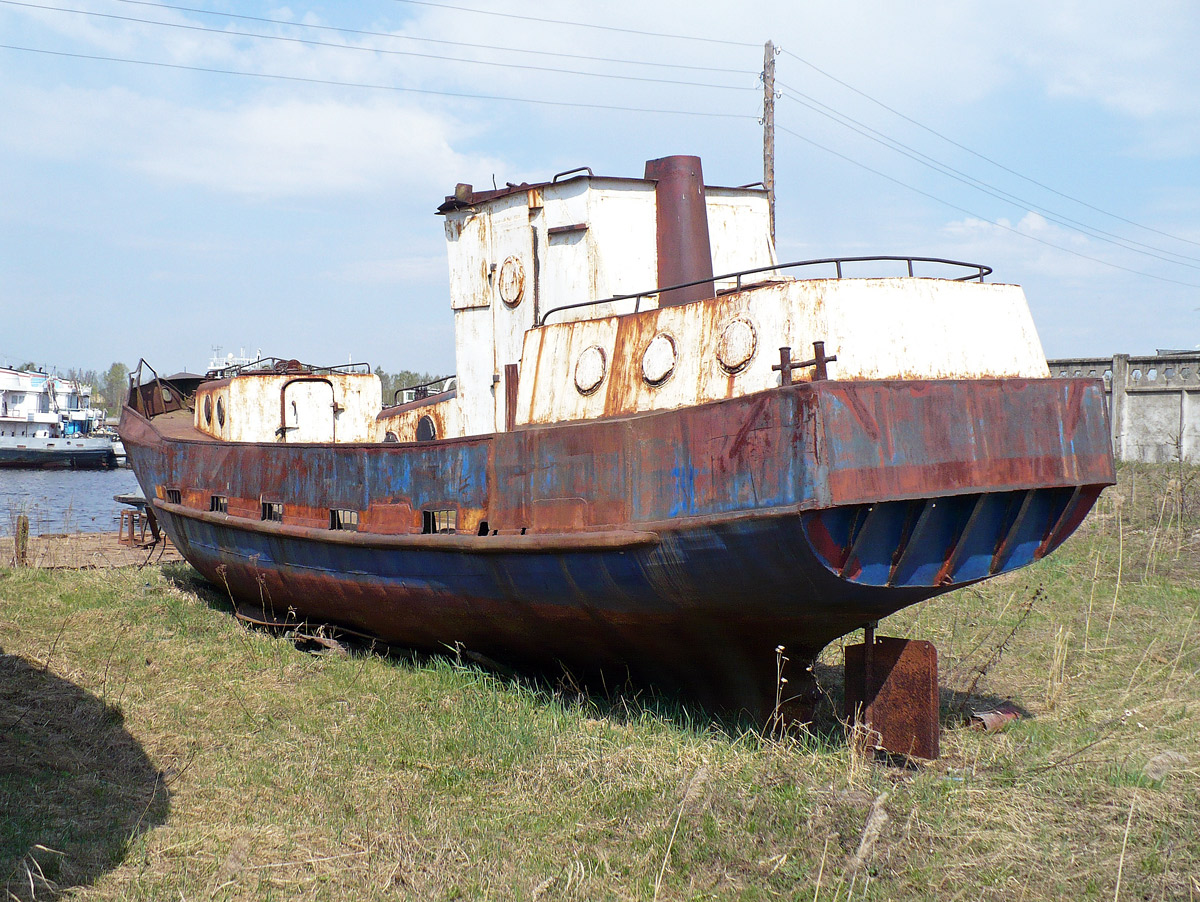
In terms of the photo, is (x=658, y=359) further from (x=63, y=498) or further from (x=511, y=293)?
(x=63, y=498)

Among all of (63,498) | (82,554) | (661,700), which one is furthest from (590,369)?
(63,498)

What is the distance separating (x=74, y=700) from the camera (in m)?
6.83

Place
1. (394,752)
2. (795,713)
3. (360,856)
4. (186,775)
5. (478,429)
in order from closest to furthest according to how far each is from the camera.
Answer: (360,856), (186,775), (394,752), (795,713), (478,429)

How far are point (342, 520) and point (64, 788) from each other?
382cm

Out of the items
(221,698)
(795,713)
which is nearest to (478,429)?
(221,698)

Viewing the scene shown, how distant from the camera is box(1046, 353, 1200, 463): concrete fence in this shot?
50.9ft

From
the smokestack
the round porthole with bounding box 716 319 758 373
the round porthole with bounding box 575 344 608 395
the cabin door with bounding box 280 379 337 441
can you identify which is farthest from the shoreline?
the round porthole with bounding box 716 319 758 373

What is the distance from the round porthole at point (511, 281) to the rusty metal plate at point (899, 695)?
3.74 m

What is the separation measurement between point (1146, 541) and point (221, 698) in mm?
10910

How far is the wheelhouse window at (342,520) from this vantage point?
8797 millimetres

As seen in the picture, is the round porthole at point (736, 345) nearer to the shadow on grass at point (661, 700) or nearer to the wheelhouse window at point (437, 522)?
the shadow on grass at point (661, 700)

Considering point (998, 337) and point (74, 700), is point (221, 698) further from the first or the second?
point (998, 337)

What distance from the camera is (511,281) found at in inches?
314

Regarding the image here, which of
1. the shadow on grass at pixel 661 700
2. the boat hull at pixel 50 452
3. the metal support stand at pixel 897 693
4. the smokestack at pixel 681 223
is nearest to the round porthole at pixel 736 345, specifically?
the smokestack at pixel 681 223
